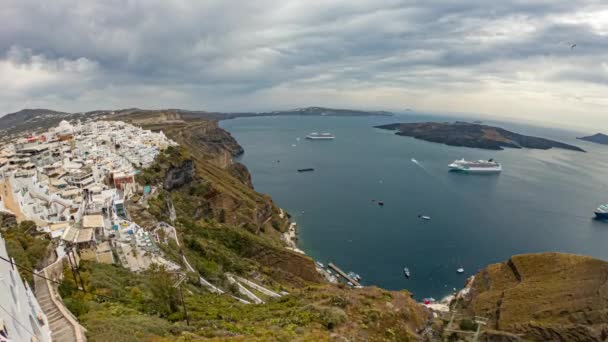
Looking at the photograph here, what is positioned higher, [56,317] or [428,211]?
[56,317]

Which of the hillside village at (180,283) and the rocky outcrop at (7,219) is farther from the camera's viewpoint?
the rocky outcrop at (7,219)

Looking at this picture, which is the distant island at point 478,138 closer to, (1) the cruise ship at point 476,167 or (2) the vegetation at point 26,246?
(1) the cruise ship at point 476,167

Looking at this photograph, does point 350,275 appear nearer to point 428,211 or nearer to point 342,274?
point 342,274

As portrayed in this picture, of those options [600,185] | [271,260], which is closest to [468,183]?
[600,185]

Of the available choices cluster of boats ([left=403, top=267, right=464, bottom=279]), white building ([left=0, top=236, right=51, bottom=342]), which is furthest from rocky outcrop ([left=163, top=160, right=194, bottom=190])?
white building ([left=0, top=236, right=51, bottom=342])

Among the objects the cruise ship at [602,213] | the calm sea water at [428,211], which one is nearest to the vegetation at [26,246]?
the calm sea water at [428,211]

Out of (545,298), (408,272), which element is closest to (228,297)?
(545,298)
